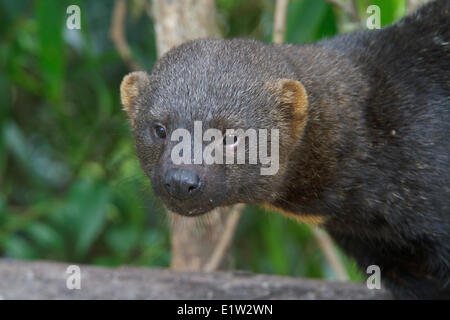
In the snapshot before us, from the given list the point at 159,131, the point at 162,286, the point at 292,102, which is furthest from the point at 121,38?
the point at 292,102

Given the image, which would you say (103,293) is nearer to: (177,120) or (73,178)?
(177,120)

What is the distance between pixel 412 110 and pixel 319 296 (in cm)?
131

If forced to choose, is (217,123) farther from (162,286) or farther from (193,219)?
(162,286)

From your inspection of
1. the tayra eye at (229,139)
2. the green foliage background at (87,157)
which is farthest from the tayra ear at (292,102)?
the green foliage background at (87,157)

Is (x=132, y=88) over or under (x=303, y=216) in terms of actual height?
over

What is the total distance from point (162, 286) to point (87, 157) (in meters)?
2.15

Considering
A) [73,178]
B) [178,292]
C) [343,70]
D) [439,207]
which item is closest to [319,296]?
[178,292]

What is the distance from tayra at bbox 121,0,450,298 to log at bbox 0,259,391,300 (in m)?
0.72

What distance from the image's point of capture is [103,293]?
4.08 m

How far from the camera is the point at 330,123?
10.7 ft

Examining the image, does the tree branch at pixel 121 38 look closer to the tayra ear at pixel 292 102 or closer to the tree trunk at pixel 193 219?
the tree trunk at pixel 193 219

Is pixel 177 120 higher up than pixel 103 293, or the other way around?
pixel 177 120

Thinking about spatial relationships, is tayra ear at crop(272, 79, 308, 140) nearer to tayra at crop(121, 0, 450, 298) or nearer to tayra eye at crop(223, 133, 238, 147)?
tayra at crop(121, 0, 450, 298)

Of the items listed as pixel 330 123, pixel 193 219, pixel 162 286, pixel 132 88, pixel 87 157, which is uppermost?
pixel 132 88
